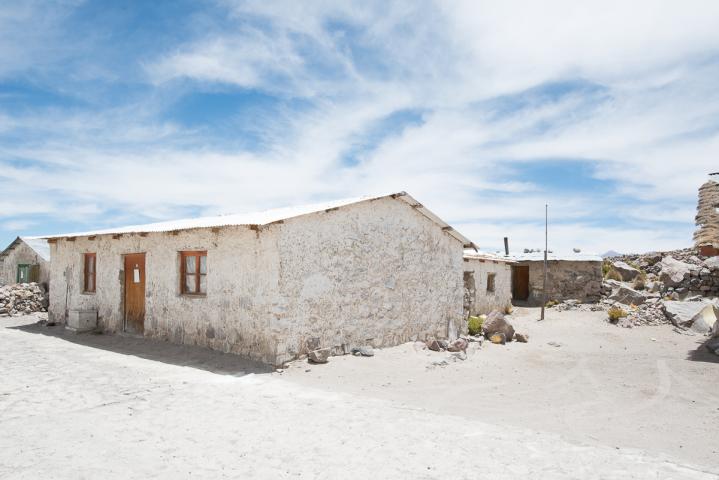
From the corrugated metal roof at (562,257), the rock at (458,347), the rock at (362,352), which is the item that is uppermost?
the corrugated metal roof at (562,257)

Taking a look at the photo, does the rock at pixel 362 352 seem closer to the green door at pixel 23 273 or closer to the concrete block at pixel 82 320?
the concrete block at pixel 82 320

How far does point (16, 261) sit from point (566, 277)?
1035 inches

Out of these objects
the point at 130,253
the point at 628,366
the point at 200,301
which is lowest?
the point at 628,366

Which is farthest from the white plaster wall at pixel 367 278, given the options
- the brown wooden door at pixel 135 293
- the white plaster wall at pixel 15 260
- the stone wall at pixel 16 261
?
the white plaster wall at pixel 15 260

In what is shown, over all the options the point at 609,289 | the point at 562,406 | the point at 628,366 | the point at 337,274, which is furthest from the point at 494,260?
the point at 562,406

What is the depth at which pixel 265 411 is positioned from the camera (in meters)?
6.52

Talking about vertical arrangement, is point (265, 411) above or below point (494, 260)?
below

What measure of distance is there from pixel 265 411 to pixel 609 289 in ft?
67.8

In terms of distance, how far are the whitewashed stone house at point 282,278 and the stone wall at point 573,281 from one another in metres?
10.4

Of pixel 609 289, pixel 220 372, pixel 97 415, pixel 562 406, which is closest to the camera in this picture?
pixel 97 415

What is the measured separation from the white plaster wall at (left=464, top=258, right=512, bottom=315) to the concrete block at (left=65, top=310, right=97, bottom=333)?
12344mm

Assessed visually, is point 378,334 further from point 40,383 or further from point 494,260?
point 494,260

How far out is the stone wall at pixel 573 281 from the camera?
22469 mm

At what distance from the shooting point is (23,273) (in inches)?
907
